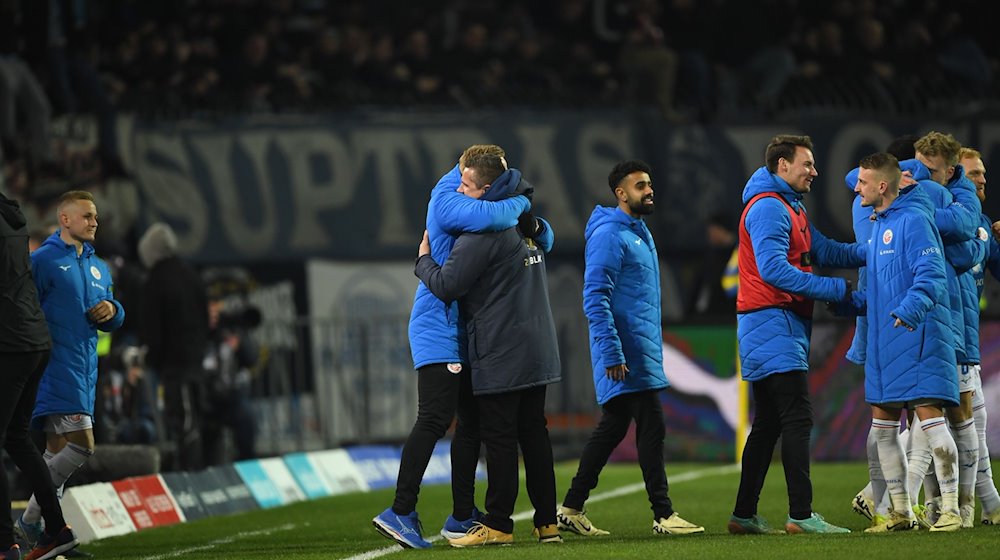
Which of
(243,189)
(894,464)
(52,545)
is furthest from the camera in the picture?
(243,189)

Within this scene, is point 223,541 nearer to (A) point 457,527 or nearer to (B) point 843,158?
(A) point 457,527

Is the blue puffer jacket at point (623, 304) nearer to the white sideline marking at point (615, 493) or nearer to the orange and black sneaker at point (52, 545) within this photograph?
the white sideline marking at point (615, 493)

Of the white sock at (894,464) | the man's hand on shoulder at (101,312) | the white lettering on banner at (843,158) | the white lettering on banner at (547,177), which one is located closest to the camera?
the white sock at (894,464)

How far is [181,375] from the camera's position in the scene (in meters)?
14.9

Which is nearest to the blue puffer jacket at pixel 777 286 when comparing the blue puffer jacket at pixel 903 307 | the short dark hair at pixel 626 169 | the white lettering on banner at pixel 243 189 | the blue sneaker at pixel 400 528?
the blue puffer jacket at pixel 903 307

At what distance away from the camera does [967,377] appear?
9.68 metres

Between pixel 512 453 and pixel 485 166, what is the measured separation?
1.55 m

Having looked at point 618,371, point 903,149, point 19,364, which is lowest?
point 618,371

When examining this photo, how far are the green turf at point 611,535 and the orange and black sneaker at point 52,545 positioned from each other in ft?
1.60

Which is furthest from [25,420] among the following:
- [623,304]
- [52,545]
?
[623,304]

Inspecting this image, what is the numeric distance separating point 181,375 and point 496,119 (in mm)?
7569

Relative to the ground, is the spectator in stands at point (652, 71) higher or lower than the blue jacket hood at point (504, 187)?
higher

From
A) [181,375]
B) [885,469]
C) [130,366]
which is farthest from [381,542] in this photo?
[130,366]

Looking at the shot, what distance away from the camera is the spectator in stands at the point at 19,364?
9023mm
